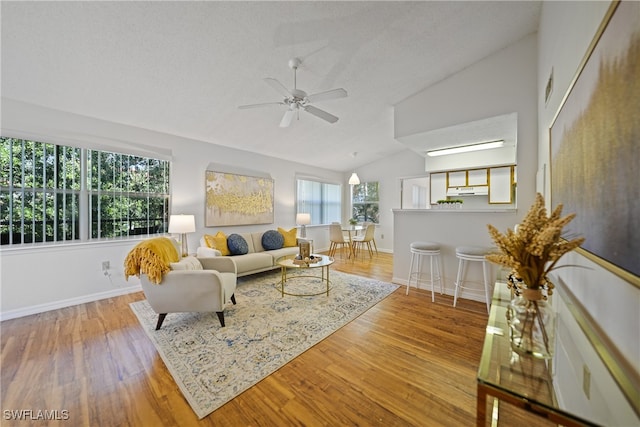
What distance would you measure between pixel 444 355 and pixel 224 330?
2.05m

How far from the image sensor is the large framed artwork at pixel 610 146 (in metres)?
0.66

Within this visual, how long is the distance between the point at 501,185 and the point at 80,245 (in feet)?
23.6

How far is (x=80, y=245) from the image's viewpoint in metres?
3.17

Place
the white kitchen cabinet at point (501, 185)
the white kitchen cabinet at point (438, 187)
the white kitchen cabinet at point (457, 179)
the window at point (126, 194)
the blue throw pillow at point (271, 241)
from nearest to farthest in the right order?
the window at point (126, 194) < the blue throw pillow at point (271, 241) < the white kitchen cabinet at point (501, 185) < the white kitchen cabinet at point (457, 179) < the white kitchen cabinet at point (438, 187)

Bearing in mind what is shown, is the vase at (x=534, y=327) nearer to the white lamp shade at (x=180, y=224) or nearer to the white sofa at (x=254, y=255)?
the white sofa at (x=254, y=255)

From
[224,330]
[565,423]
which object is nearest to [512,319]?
[565,423]

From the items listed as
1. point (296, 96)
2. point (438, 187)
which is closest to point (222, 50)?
point (296, 96)

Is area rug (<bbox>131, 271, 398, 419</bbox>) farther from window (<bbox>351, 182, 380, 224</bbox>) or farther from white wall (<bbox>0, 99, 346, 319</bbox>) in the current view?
window (<bbox>351, 182, 380, 224</bbox>)

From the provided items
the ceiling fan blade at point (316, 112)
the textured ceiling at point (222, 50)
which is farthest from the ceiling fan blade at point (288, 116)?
the textured ceiling at point (222, 50)

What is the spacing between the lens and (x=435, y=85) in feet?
11.8

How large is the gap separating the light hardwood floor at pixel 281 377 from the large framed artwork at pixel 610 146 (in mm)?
1288

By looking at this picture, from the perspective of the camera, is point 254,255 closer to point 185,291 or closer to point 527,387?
point 185,291

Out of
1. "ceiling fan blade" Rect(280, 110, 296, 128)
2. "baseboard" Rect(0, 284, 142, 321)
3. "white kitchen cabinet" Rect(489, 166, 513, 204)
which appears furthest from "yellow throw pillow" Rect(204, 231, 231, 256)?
"white kitchen cabinet" Rect(489, 166, 513, 204)

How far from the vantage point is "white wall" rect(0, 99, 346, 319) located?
2.75m
